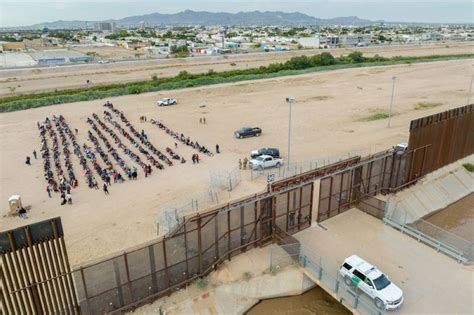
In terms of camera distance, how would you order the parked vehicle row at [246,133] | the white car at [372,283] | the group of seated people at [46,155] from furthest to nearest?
the parked vehicle row at [246,133] < the group of seated people at [46,155] < the white car at [372,283]

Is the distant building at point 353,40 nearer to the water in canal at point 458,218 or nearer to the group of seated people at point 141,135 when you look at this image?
the group of seated people at point 141,135

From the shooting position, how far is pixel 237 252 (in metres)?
19.4

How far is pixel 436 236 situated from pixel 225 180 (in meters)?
14.6

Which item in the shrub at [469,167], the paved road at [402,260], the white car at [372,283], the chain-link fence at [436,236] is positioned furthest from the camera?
the shrub at [469,167]

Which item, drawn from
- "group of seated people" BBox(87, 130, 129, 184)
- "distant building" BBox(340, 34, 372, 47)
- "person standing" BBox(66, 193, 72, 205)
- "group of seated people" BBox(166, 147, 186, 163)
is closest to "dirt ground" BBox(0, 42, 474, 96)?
"group of seated people" BBox(87, 130, 129, 184)

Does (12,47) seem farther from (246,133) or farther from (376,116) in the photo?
(376,116)

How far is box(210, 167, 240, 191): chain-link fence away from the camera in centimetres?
2702

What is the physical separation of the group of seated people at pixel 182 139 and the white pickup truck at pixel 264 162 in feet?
19.7

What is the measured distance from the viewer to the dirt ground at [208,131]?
23.6 meters

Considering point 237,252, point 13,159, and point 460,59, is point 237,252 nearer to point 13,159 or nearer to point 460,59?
point 13,159

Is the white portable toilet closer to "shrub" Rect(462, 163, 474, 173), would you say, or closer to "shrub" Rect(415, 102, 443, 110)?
"shrub" Rect(462, 163, 474, 173)

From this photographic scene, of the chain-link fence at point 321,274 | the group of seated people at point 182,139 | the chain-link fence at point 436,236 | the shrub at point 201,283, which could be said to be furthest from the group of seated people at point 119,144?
the chain-link fence at point 436,236

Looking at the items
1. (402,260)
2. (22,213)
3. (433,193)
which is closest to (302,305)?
(402,260)

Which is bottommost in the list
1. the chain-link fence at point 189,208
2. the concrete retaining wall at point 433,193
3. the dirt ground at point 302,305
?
the dirt ground at point 302,305
